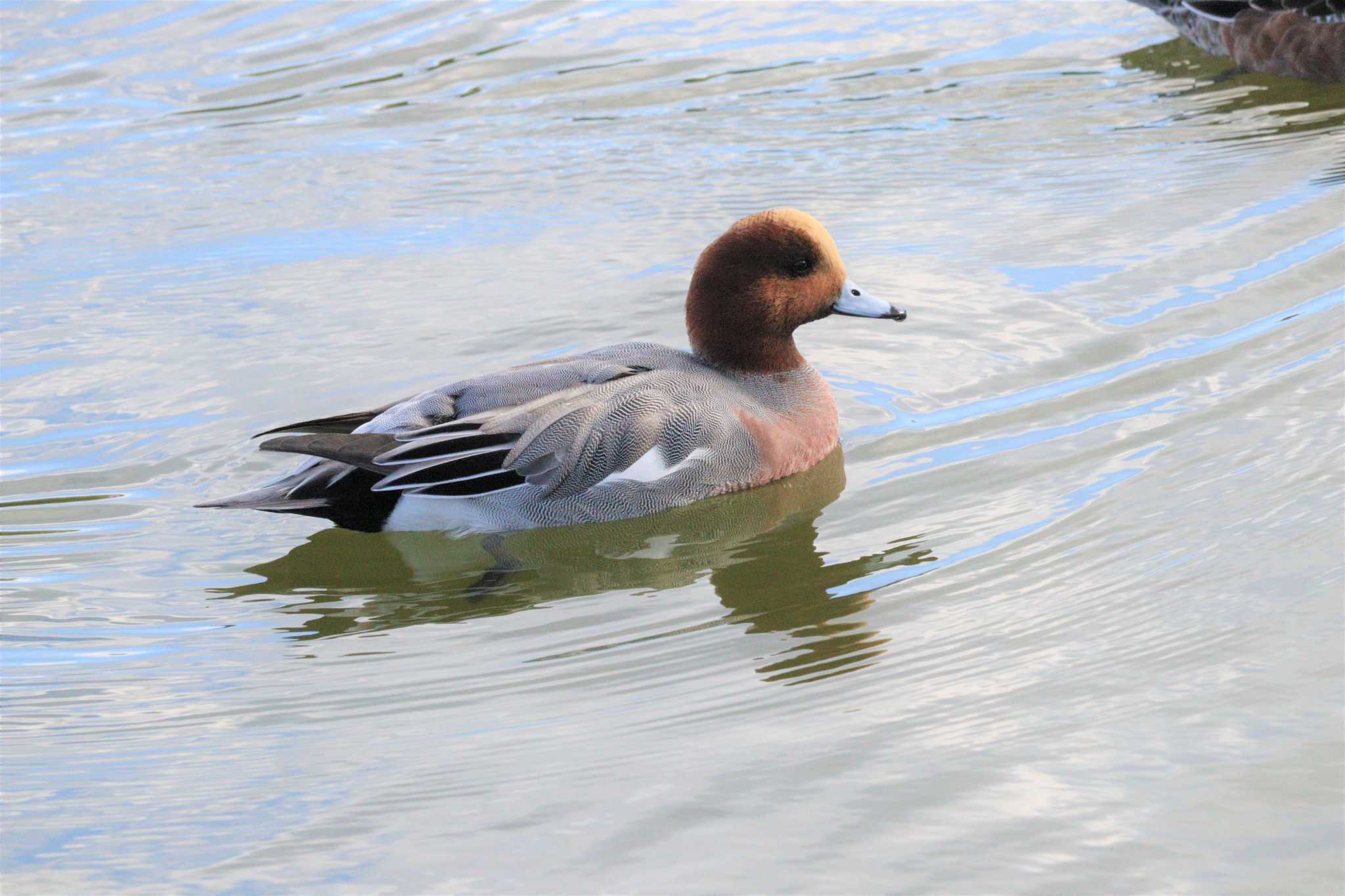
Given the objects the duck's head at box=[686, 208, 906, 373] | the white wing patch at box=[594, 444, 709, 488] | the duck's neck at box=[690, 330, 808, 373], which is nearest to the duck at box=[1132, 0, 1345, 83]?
the duck's head at box=[686, 208, 906, 373]

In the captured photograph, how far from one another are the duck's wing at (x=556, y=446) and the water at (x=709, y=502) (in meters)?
0.22

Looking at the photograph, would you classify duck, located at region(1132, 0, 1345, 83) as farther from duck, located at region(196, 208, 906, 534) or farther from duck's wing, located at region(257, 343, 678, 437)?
duck's wing, located at region(257, 343, 678, 437)

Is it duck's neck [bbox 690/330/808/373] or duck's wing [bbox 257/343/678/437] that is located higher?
duck's wing [bbox 257/343/678/437]

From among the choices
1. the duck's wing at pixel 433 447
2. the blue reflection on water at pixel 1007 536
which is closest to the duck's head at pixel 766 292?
the duck's wing at pixel 433 447

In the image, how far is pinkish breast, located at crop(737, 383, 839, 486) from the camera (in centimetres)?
602

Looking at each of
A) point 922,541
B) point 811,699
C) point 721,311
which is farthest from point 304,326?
point 811,699

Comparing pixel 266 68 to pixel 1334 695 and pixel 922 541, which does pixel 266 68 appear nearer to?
pixel 922 541

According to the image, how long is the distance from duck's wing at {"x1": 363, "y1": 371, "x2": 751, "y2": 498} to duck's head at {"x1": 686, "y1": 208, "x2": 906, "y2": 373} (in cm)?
57

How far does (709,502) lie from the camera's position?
596cm

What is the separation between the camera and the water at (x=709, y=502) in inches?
156

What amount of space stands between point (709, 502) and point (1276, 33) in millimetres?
5812

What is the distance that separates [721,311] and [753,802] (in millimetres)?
2669

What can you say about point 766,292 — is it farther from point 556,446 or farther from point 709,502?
point 556,446

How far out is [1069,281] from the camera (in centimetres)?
737
